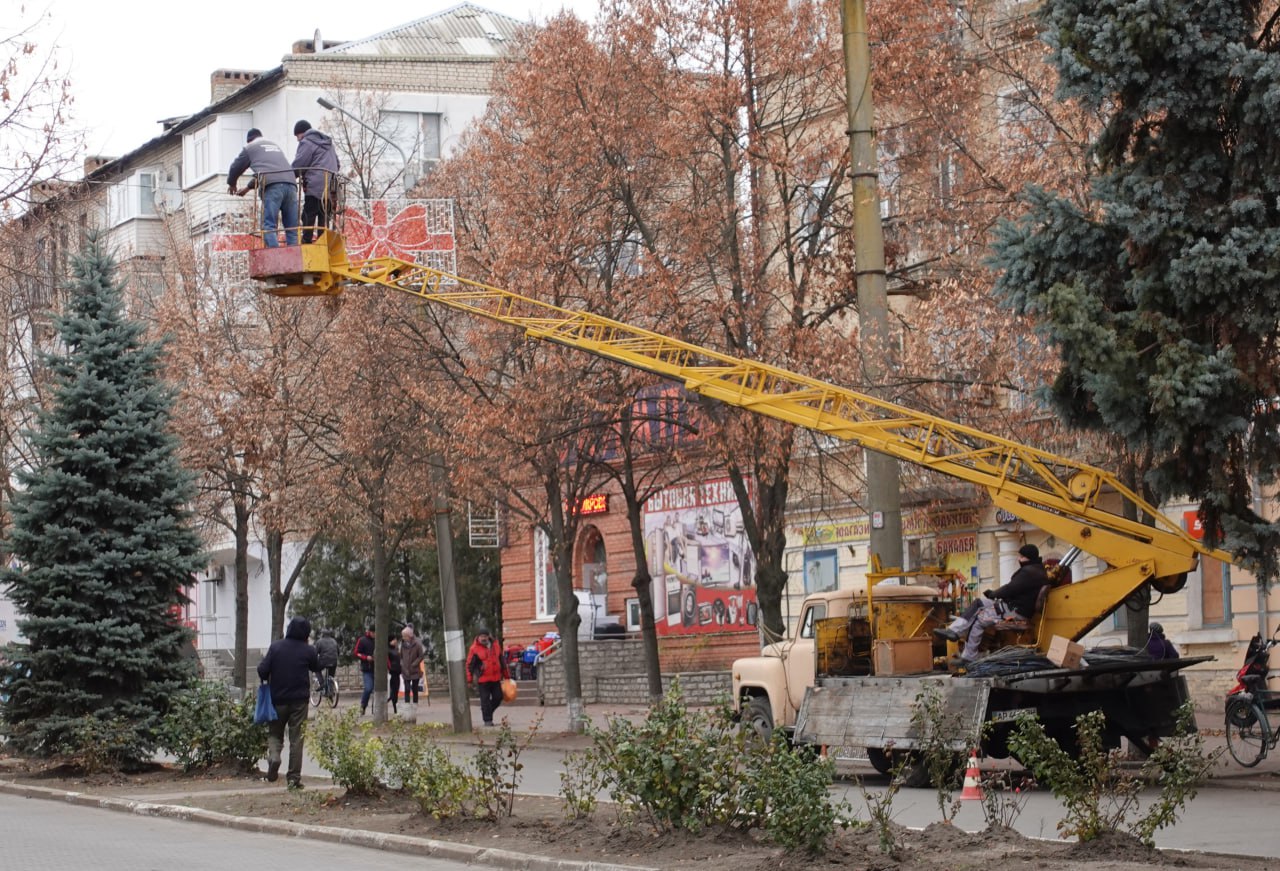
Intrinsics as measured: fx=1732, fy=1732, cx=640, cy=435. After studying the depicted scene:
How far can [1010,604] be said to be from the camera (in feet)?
58.3

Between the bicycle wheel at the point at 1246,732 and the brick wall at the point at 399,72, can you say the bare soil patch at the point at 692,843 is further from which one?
the brick wall at the point at 399,72

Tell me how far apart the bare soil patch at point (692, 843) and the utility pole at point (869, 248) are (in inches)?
187

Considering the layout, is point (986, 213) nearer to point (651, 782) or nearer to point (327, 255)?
point (327, 255)

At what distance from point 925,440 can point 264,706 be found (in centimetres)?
732

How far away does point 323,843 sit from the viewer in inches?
551

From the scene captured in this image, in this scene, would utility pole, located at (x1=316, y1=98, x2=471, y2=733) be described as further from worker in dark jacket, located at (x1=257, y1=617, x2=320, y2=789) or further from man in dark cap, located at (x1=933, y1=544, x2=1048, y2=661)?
man in dark cap, located at (x1=933, y1=544, x2=1048, y2=661)

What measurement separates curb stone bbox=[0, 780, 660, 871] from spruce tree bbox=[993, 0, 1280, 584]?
5932mm

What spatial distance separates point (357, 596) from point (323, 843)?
38.7m

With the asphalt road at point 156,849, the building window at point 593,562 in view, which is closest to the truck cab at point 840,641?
the asphalt road at point 156,849

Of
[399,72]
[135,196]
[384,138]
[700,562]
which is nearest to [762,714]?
[384,138]

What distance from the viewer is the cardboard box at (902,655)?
18578mm

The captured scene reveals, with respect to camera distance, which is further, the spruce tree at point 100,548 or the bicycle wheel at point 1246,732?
the spruce tree at point 100,548

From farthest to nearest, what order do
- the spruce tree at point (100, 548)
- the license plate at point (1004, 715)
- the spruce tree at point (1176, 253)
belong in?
the spruce tree at point (100, 548) < the license plate at point (1004, 715) < the spruce tree at point (1176, 253)

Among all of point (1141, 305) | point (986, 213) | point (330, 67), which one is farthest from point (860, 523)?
point (330, 67)
